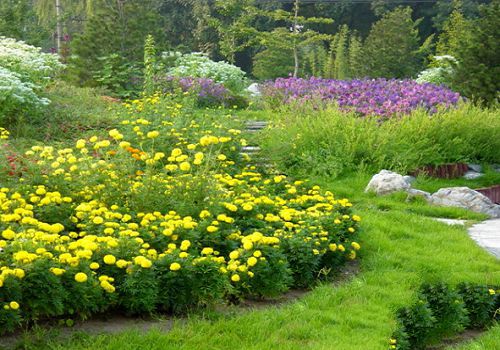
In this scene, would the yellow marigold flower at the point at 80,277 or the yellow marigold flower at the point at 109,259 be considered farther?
the yellow marigold flower at the point at 109,259

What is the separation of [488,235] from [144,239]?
3993 millimetres

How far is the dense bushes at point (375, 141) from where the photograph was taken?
9.41 m

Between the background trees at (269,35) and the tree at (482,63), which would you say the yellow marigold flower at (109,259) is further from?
the tree at (482,63)

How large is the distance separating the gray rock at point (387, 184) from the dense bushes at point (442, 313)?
2.75 meters

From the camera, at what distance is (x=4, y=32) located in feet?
65.1

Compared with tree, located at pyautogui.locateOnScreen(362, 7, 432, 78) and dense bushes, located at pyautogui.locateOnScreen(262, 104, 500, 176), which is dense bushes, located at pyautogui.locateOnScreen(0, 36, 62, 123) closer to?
dense bushes, located at pyautogui.locateOnScreen(262, 104, 500, 176)

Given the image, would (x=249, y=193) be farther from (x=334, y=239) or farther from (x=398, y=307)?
(x=398, y=307)

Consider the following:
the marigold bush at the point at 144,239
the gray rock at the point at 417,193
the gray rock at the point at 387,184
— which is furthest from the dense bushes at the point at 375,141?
the marigold bush at the point at 144,239

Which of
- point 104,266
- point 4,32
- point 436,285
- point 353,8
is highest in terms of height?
point 353,8

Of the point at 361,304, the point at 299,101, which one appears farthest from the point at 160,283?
the point at 299,101

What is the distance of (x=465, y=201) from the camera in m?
8.47

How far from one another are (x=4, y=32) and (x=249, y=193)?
15.8 meters

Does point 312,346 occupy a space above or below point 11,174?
below

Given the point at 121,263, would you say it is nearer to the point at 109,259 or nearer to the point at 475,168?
the point at 109,259
